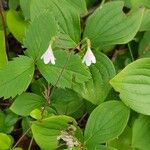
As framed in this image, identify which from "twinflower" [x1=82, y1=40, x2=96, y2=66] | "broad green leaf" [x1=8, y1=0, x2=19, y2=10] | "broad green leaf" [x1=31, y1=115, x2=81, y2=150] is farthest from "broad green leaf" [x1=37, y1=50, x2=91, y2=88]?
"broad green leaf" [x1=8, y1=0, x2=19, y2=10]

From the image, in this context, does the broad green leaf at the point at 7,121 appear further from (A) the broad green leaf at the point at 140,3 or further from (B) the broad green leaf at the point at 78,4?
(A) the broad green leaf at the point at 140,3

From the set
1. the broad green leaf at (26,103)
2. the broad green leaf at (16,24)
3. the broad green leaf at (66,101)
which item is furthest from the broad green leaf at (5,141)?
the broad green leaf at (16,24)

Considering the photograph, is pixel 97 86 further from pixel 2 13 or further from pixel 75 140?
pixel 2 13

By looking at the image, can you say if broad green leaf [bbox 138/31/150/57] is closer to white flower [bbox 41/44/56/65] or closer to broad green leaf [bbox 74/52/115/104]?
broad green leaf [bbox 74/52/115/104]

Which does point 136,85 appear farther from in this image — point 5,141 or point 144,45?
point 5,141

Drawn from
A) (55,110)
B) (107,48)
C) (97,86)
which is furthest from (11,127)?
(107,48)

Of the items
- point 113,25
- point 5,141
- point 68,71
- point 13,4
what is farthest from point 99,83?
point 13,4
